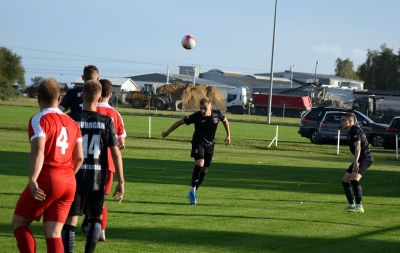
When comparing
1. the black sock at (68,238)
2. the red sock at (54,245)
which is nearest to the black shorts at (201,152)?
the black sock at (68,238)

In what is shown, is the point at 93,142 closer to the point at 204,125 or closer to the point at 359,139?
the point at 204,125

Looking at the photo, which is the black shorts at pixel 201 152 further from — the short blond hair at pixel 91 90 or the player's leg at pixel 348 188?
the short blond hair at pixel 91 90

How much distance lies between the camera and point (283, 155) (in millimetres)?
29562

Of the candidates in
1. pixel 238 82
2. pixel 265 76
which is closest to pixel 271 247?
pixel 238 82

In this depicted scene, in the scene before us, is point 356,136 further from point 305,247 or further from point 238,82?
point 238,82

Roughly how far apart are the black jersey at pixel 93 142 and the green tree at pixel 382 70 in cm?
12070

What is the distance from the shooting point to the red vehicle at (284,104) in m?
83.1

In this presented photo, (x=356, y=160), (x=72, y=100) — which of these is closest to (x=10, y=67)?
(x=356, y=160)

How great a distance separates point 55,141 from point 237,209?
272 inches

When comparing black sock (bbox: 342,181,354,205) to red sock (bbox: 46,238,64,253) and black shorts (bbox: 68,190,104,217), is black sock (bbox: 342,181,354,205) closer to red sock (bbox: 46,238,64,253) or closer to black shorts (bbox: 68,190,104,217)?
black shorts (bbox: 68,190,104,217)

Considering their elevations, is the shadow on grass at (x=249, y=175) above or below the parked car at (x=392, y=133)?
below

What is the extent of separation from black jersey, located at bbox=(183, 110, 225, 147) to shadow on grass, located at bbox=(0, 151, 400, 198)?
3666 millimetres

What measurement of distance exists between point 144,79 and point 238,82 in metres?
20.7

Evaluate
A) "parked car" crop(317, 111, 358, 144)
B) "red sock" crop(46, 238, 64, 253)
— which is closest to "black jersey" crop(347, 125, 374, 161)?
"red sock" crop(46, 238, 64, 253)
